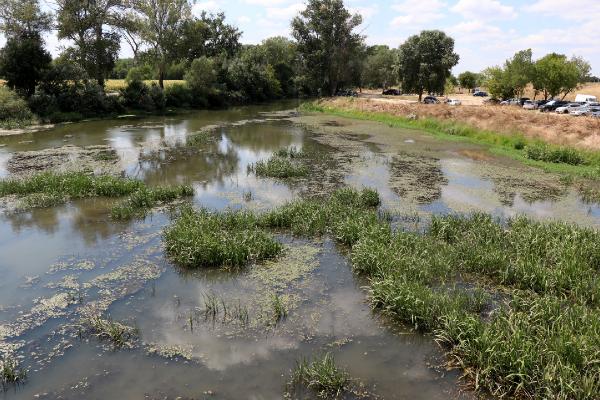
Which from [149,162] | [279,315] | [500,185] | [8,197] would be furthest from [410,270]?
[149,162]

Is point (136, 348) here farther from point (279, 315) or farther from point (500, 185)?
point (500, 185)

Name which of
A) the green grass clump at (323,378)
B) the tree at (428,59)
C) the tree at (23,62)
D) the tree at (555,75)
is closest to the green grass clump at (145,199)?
the green grass clump at (323,378)

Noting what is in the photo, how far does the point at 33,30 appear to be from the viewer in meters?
44.0

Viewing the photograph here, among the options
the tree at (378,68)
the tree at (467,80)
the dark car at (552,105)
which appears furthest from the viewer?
the tree at (467,80)

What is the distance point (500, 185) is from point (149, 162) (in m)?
18.0

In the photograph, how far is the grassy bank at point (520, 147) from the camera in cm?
2348

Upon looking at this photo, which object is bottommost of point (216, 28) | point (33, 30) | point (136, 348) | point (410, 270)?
point (136, 348)

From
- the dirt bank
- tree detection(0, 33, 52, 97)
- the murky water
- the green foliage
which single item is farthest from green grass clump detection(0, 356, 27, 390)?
tree detection(0, 33, 52, 97)

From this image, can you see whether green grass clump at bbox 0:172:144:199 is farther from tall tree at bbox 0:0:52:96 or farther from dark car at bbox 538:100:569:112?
dark car at bbox 538:100:569:112

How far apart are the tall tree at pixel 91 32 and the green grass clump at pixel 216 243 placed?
138 ft

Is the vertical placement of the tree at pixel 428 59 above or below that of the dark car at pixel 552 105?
above

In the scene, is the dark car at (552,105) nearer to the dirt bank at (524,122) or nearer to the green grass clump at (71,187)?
the dirt bank at (524,122)

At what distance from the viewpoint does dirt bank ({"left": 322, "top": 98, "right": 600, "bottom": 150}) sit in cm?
2691

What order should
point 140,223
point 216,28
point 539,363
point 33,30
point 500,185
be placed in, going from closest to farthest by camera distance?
point 539,363 < point 140,223 < point 500,185 < point 33,30 < point 216,28
